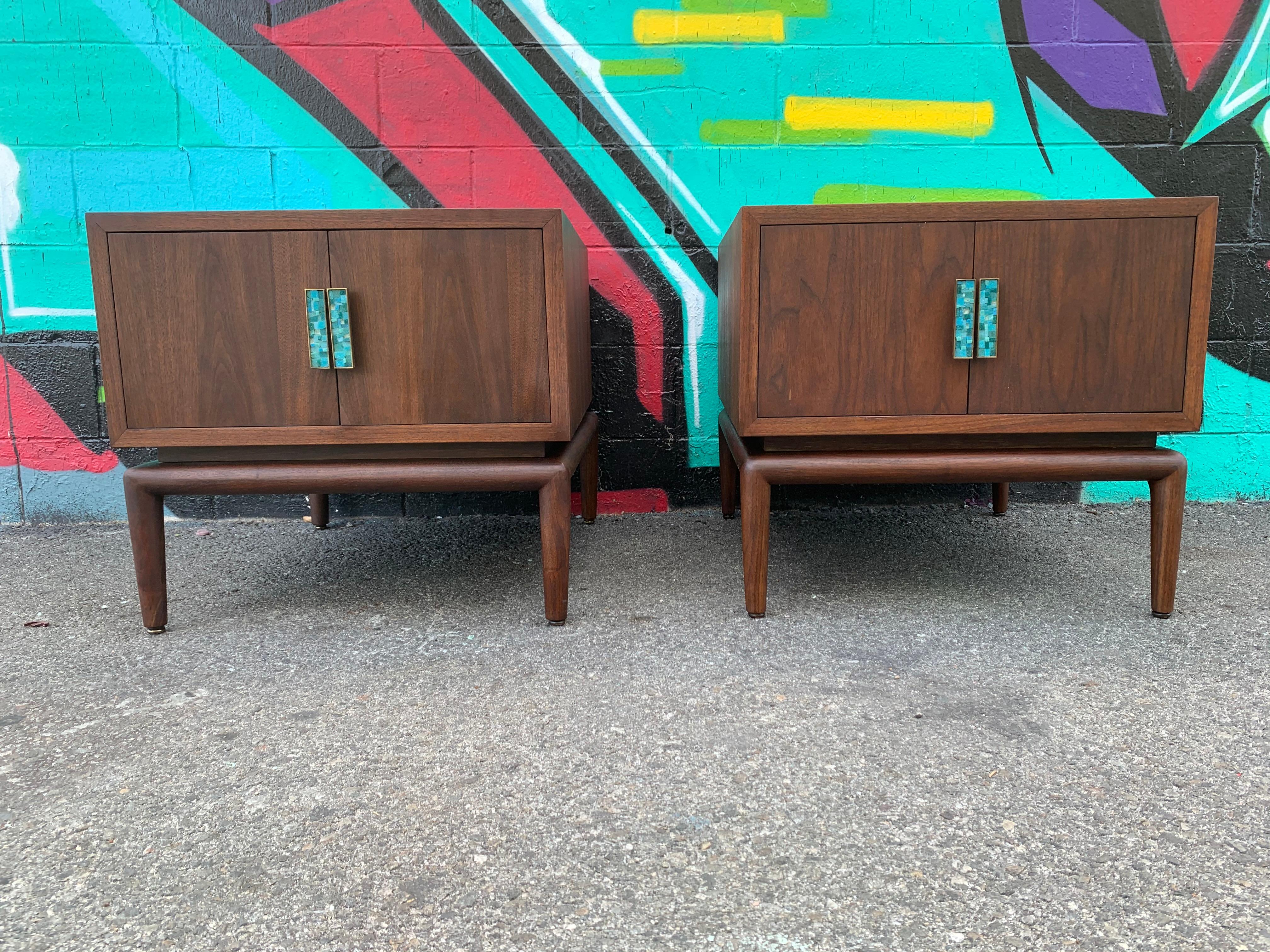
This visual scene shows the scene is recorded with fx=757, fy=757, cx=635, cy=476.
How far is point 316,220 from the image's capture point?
1397mm

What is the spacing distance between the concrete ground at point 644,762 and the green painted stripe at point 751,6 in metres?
1.64

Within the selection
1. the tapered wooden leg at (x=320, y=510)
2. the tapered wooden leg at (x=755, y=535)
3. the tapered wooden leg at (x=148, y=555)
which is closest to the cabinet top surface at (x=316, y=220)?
the tapered wooden leg at (x=148, y=555)

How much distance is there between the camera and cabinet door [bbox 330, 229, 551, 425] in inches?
55.7

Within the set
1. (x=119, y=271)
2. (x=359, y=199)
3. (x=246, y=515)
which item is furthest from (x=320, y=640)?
(x=359, y=199)

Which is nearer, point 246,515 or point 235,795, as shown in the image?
point 235,795

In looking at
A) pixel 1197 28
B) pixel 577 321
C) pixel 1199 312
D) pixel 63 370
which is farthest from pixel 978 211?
pixel 63 370

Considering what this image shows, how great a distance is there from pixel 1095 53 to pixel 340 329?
2295 mm

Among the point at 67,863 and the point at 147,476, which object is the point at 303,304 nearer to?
the point at 147,476

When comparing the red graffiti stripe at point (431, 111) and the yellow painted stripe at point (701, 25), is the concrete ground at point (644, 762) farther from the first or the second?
the yellow painted stripe at point (701, 25)

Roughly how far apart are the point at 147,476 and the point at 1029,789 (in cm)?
156

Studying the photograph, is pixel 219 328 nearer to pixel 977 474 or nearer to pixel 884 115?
pixel 977 474

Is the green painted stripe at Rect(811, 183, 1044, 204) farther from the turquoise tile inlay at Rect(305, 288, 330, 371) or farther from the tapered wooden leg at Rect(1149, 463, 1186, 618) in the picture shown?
the turquoise tile inlay at Rect(305, 288, 330, 371)

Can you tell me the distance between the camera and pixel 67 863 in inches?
32.0

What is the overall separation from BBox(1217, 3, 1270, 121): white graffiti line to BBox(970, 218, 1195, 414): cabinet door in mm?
1313
